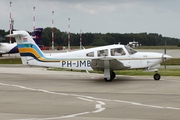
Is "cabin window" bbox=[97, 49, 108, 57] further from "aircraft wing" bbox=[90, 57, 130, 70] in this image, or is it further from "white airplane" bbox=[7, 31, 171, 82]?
"aircraft wing" bbox=[90, 57, 130, 70]

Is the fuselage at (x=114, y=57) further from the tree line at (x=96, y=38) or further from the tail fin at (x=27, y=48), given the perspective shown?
the tree line at (x=96, y=38)

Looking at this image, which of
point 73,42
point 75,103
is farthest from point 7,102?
point 73,42

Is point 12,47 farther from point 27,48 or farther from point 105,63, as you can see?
point 105,63

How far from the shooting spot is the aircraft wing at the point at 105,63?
61.7 feet

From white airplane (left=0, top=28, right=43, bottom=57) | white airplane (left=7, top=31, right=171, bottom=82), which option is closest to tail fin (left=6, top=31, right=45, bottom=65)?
white airplane (left=7, top=31, right=171, bottom=82)

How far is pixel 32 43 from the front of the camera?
2142 cm

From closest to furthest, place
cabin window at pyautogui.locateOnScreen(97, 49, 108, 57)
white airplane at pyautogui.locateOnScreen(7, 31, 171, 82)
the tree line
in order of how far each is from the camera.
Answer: white airplane at pyautogui.locateOnScreen(7, 31, 171, 82) → cabin window at pyautogui.locateOnScreen(97, 49, 108, 57) → the tree line

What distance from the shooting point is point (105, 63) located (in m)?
19.1

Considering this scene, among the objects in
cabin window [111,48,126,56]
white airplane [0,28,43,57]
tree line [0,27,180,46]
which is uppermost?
tree line [0,27,180,46]

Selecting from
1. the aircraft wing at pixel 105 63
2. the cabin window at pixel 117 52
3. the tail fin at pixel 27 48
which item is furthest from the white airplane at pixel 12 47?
the aircraft wing at pixel 105 63

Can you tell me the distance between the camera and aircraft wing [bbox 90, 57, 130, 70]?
61.7 ft

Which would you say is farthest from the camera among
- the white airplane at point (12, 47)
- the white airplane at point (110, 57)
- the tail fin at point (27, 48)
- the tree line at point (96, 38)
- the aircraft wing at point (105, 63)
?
the tree line at point (96, 38)

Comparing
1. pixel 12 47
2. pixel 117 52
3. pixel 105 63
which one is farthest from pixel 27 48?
pixel 12 47

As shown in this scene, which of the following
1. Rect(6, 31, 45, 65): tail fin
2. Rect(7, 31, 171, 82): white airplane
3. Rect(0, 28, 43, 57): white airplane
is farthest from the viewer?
Rect(0, 28, 43, 57): white airplane
